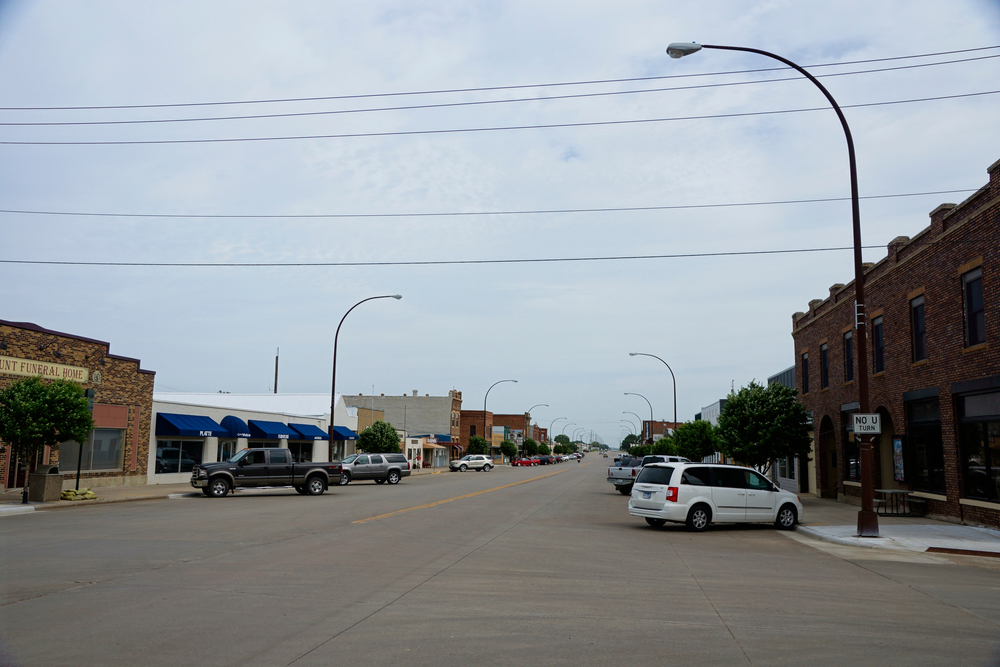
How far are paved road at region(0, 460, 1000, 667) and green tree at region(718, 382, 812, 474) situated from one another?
13.2 metres

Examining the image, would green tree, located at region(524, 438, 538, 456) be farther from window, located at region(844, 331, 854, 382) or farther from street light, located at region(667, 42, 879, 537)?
street light, located at region(667, 42, 879, 537)

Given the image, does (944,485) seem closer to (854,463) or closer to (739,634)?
(854,463)

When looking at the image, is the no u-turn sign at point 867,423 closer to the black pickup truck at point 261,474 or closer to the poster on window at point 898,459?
the poster on window at point 898,459

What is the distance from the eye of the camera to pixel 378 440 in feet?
200

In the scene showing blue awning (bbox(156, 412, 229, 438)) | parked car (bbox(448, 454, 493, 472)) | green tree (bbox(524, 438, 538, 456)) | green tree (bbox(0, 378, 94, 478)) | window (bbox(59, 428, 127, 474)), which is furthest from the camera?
green tree (bbox(524, 438, 538, 456))

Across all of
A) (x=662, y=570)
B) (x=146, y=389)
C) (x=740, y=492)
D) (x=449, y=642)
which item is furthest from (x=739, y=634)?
(x=146, y=389)

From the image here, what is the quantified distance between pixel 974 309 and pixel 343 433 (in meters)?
48.7

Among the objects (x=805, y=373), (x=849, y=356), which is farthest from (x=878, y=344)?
(x=805, y=373)

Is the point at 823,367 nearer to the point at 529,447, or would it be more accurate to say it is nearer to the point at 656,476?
the point at 656,476

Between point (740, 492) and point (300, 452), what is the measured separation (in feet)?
141

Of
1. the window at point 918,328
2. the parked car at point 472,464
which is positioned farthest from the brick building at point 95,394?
the parked car at point 472,464

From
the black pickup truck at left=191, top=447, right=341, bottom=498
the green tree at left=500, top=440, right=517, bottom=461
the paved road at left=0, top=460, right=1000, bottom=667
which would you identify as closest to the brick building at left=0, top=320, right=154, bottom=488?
the black pickup truck at left=191, top=447, right=341, bottom=498

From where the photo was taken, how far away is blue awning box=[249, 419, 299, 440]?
46.6 m

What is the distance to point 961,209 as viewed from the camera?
808 inches
